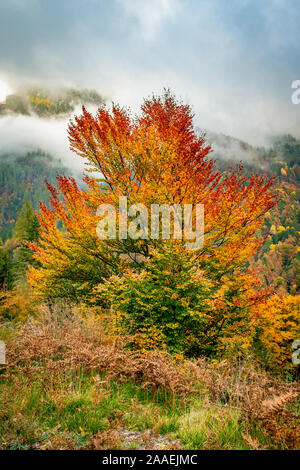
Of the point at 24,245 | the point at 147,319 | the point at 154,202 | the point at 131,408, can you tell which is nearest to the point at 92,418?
the point at 131,408

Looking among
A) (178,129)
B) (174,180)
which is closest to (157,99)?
(178,129)

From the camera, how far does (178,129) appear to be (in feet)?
28.6

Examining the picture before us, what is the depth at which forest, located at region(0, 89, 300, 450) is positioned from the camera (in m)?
2.91

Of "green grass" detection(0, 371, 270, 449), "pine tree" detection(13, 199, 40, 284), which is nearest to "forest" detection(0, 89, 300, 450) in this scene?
"green grass" detection(0, 371, 270, 449)

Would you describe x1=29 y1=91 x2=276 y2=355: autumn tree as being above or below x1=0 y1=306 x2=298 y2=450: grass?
above

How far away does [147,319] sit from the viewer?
6.02 metres

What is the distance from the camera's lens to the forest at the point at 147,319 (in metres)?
2.91

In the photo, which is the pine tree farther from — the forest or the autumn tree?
the autumn tree

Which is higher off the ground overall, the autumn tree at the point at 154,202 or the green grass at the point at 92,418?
the autumn tree at the point at 154,202

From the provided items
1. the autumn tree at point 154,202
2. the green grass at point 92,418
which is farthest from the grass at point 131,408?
the autumn tree at point 154,202

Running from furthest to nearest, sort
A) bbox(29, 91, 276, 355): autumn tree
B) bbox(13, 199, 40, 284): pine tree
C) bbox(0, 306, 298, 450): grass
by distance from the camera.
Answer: bbox(13, 199, 40, 284): pine tree, bbox(29, 91, 276, 355): autumn tree, bbox(0, 306, 298, 450): grass

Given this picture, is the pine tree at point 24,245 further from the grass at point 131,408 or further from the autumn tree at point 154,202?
the grass at point 131,408
